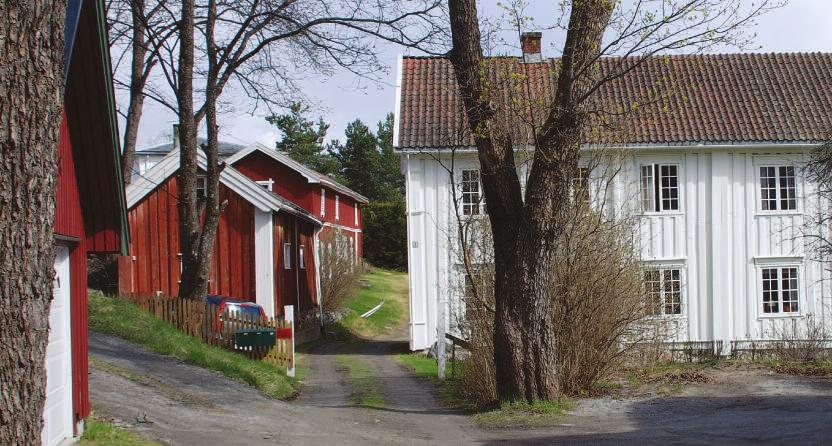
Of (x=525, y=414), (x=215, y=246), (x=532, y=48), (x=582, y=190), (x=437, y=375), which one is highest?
(x=532, y=48)

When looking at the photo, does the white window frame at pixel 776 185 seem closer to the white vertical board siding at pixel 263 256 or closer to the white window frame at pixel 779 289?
the white window frame at pixel 779 289

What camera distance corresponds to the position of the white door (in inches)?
384

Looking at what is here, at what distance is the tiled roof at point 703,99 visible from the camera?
2441cm

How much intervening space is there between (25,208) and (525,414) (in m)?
9.78

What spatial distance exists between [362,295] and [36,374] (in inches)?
1421

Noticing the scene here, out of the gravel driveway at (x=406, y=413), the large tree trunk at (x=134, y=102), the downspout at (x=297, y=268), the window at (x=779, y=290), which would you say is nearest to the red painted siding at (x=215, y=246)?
the large tree trunk at (x=134, y=102)

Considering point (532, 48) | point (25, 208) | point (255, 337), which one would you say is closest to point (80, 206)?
point (25, 208)

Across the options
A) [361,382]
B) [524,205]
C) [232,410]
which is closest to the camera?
[524,205]

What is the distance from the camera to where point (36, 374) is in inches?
170

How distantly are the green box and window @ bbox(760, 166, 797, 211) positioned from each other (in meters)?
14.2

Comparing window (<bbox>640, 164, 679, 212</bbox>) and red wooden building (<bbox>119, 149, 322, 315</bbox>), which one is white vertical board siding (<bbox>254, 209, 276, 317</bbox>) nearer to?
red wooden building (<bbox>119, 149, 322, 315</bbox>)

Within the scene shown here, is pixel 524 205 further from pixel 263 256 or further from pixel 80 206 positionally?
pixel 263 256

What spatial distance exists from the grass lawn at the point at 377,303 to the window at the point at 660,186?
42.8ft

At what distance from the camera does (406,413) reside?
1434 cm
